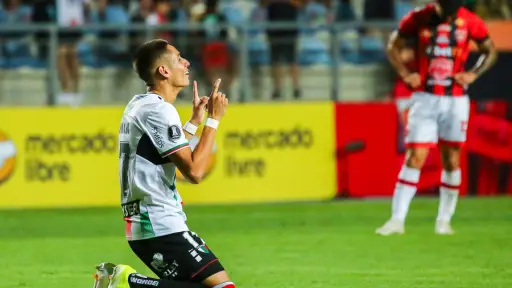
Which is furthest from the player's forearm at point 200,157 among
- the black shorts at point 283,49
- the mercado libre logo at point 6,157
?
the black shorts at point 283,49

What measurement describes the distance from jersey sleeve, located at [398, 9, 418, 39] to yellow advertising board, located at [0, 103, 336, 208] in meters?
4.24

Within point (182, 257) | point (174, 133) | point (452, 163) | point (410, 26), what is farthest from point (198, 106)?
point (452, 163)

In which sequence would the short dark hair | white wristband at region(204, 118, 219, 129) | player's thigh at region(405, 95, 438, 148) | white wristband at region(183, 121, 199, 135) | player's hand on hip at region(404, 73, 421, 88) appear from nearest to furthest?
white wristband at region(204, 118, 219, 129) < the short dark hair < white wristband at region(183, 121, 199, 135) < player's hand on hip at region(404, 73, 421, 88) < player's thigh at region(405, 95, 438, 148)

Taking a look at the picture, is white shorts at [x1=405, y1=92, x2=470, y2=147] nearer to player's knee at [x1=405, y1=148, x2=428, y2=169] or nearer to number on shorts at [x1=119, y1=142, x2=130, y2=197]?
player's knee at [x1=405, y1=148, x2=428, y2=169]

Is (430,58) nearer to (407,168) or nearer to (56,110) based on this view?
(407,168)

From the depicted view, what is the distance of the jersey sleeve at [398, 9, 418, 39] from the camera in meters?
11.5

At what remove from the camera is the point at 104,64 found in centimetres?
1609

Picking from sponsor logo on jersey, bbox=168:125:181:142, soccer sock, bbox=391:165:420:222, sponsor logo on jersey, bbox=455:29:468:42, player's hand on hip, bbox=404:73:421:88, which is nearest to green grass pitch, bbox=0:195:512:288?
soccer sock, bbox=391:165:420:222

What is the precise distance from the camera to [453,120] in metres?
11.6

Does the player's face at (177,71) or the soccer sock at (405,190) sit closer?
the player's face at (177,71)

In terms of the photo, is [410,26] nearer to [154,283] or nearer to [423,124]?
[423,124]

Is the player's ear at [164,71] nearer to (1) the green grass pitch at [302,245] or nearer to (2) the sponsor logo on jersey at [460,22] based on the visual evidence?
(1) the green grass pitch at [302,245]

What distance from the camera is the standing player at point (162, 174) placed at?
249 inches

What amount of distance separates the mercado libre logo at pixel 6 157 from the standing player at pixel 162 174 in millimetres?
9093
